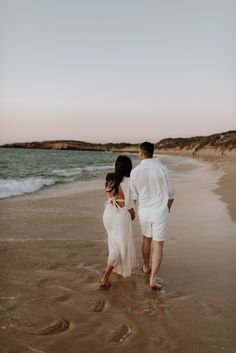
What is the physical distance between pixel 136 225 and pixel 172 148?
111m

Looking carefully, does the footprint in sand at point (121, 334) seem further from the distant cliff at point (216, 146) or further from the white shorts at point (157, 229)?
the distant cliff at point (216, 146)

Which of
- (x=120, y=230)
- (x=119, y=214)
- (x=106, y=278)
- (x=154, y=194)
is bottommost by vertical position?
(x=106, y=278)

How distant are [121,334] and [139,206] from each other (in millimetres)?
1802

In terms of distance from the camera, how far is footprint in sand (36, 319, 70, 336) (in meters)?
3.64

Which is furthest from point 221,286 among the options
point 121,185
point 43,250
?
point 43,250

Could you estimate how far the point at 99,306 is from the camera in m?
4.30

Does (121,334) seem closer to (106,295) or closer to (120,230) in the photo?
(106,295)

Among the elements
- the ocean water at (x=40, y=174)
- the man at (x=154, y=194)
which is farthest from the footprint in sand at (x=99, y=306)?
the ocean water at (x=40, y=174)

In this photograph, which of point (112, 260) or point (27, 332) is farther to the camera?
point (112, 260)

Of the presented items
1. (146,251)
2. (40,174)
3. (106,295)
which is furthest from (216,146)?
(106,295)

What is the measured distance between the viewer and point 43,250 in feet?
21.6

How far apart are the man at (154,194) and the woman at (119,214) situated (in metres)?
0.14

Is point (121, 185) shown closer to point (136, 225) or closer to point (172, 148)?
point (136, 225)

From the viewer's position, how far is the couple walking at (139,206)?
4883mm
